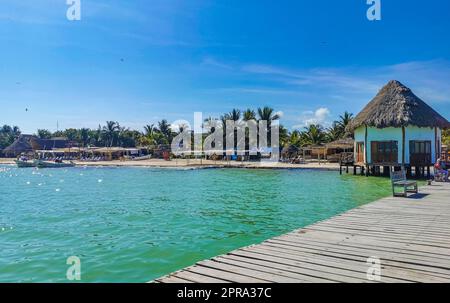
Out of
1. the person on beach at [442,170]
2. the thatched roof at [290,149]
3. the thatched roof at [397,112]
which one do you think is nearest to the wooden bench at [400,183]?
the person on beach at [442,170]

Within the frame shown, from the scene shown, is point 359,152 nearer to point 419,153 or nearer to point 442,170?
point 419,153

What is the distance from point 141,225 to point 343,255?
7.05 meters

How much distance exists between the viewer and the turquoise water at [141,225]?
24.1 ft

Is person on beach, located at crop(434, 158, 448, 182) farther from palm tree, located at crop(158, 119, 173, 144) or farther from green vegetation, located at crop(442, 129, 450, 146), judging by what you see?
palm tree, located at crop(158, 119, 173, 144)

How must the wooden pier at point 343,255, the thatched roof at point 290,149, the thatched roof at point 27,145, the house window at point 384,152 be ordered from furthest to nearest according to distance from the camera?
the thatched roof at point 27,145 < the thatched roof at point 290,149 < the house window at point 384,152 < the wooden pier at point 343,255

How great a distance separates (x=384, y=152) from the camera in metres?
A: 24.4

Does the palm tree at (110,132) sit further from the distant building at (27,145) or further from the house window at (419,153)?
the house window at (419,153)

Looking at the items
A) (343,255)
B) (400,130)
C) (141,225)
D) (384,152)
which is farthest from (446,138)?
(343,255)

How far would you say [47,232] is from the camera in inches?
405

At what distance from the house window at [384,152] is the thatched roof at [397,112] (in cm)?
148
